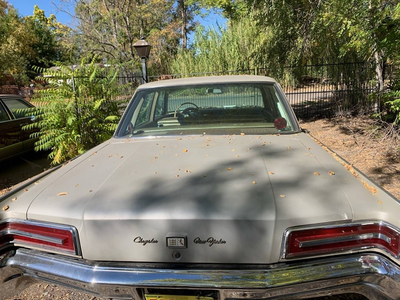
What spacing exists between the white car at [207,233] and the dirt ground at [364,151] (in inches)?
42.4

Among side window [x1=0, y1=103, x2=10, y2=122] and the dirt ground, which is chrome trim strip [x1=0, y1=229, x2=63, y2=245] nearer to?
the dirt ground

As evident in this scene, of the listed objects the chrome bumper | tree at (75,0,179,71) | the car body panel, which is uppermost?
tree at (75,0,179,71)

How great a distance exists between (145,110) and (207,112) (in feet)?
2.24

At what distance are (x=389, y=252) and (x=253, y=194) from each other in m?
0.71

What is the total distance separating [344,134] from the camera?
28.0 ft

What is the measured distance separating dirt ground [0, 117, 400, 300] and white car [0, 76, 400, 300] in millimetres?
1078

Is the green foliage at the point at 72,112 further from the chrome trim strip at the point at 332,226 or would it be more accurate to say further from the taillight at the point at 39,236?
→ the chrome trim strip at the point at 332,226

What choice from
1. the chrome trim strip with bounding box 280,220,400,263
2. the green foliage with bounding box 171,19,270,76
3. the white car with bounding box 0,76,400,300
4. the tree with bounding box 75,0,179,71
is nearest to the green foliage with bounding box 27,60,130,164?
the white car with bounding box 0,76,400,300

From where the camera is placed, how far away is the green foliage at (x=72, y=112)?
18.3 ft

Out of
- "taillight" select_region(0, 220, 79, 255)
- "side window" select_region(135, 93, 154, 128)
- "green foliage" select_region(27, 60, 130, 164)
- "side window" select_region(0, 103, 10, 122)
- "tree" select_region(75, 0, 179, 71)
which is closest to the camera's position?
"taillight" select_region(0, 220, 79, 255)

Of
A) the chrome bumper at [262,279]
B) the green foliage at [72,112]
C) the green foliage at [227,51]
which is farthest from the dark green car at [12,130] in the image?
the green foliage at [227,51]

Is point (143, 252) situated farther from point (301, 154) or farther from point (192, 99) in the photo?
point (192, 99)

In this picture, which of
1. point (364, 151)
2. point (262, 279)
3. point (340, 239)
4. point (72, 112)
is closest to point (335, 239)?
point (340, 239)

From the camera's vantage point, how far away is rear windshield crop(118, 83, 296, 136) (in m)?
2.95
